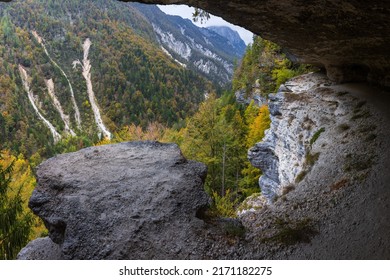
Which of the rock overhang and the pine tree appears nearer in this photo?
the rock overhang

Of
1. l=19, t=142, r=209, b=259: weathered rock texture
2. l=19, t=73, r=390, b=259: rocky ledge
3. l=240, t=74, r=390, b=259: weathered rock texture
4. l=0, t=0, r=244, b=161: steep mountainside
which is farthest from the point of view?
l=0, t=0, r=244, b=161: steep mountainside

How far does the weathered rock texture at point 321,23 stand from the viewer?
924 centimetres

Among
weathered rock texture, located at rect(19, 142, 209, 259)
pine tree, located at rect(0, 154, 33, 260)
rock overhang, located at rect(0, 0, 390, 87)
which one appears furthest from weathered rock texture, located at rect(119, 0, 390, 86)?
pine tree, located at rect(0, 154, 33, 260)

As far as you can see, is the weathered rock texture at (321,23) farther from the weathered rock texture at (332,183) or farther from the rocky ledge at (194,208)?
the rocky ledge at (194,208)

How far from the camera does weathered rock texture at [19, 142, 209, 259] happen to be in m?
9.02

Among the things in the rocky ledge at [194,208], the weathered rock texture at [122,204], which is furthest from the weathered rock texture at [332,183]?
the weathered rock texture at [122,204]

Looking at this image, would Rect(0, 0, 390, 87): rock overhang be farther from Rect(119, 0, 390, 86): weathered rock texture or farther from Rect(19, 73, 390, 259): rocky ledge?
Rect(19, 73, 390, 259): rocky ledge

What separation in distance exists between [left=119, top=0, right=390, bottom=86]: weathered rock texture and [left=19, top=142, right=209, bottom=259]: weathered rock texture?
5848 millimetres

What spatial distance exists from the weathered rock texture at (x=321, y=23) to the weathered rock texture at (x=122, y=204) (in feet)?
19.2

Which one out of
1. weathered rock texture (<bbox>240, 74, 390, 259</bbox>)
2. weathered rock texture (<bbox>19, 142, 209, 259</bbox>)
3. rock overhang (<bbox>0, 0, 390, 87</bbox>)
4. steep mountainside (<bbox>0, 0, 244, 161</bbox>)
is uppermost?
rock overhang (<bbox>0, 0, 390, 87</bbox>)

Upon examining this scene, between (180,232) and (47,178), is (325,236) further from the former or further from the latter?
(47,178)

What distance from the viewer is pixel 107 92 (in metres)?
179

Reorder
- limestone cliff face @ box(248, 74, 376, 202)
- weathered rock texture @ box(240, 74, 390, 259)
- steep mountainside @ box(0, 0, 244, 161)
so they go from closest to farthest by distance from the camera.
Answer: weathered rock texture @ box(240, 74, 390, 259) → limestone cliff face @ box(248, 74, 376, 202) → steep mountainside @ box(0, 0, 244, 161)

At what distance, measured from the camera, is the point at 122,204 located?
1015cm
